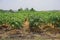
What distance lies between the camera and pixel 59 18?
18.6 ft

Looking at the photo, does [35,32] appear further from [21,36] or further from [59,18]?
[59,18]

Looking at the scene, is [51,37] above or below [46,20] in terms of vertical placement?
below

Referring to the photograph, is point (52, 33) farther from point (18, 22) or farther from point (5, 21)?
point (5, 21)

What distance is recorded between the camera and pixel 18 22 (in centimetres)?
555

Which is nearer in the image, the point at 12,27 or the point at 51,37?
the point at 51,37

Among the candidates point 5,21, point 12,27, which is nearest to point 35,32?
point 12,27

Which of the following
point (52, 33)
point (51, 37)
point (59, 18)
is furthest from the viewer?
point (59, 18)

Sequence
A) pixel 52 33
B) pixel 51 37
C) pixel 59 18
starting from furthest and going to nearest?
1. pixel 59 18
2. pixel 52 33
3. pixel 51 37

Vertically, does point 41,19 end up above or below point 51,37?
above

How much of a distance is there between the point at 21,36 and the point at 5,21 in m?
0.97

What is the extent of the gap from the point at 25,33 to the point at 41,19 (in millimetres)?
741

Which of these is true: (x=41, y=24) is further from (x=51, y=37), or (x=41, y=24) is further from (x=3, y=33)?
(x=3, y=33)

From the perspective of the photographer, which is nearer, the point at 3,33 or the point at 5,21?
the point at 3,33

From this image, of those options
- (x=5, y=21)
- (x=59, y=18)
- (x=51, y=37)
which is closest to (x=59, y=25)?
(x=59, y=18)
